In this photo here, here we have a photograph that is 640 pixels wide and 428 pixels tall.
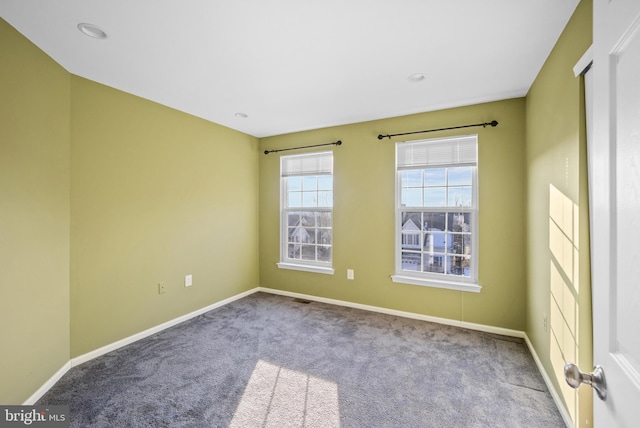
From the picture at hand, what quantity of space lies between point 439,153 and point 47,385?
417cm

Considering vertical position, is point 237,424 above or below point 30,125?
below

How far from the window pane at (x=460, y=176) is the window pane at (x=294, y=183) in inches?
83.6

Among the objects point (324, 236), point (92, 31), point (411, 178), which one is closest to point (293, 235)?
point (324, 236)

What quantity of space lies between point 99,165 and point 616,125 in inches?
132

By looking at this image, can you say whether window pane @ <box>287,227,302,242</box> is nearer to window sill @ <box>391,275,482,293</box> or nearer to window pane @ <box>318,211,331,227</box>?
window pane @ <box>318,211,331,227</box>

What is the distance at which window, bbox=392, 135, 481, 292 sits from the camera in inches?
126

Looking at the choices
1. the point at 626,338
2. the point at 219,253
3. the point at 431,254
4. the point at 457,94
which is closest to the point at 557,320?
the point at 431,254

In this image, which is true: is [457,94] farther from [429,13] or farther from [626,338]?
[626,338]

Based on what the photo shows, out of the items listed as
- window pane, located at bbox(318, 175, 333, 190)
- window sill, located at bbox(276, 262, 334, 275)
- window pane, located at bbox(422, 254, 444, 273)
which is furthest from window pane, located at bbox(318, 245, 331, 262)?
window pane, located at bbox(422, 254, 444, 273)

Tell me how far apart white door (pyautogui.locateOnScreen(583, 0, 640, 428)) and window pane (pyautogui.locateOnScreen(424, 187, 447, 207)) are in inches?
104

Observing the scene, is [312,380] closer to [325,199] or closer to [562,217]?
[562,217]

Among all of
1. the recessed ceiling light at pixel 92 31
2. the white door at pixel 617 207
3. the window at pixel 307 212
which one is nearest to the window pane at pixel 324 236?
the window at pixel 307 212

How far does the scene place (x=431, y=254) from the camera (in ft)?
11.2

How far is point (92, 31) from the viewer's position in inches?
74.4
